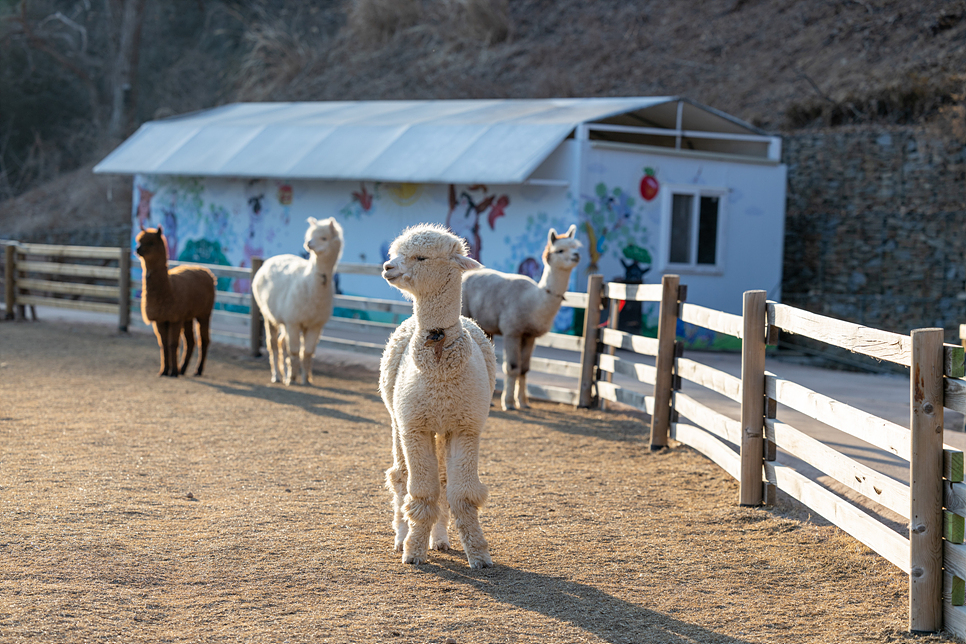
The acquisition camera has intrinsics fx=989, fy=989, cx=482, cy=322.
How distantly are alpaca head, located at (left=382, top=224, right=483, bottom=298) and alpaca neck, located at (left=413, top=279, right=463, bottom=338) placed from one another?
0.03 m

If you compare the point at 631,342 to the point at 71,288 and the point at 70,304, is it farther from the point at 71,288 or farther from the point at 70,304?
the point at 70,304

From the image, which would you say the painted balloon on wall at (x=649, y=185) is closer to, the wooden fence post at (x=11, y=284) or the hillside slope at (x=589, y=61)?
the hillside slope at (x=589, y=61)

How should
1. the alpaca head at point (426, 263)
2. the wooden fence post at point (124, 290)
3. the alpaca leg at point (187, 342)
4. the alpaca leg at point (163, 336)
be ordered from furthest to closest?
the wooden fence post at point (124, 290) → the alpaca leg at point (187, 342) → the alpaca leg at point (163, 336) → the alpaca head at point (426, 263)

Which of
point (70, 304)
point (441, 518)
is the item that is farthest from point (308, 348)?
point (70, 304)

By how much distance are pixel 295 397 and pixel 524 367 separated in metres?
2.42

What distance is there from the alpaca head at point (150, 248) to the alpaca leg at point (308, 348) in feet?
5.72

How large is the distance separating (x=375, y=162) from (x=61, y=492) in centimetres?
1021

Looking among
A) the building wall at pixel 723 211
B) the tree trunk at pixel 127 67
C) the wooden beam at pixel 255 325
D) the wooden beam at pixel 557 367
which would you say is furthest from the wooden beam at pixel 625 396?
the tree trunk at pixel 127 67

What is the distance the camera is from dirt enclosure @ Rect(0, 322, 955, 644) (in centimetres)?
409

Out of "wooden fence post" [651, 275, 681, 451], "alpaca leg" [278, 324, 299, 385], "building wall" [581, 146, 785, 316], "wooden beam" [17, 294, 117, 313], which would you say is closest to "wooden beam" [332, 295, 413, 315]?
"alpaca leg" [278, 324, 299, 385]

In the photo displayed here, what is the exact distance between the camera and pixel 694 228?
15.1 meters

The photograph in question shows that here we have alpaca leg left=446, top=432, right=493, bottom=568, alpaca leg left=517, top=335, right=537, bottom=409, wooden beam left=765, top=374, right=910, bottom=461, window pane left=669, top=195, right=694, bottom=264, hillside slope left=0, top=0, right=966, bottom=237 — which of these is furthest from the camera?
hillside slope left=0, top=0, right=966, bottom=237

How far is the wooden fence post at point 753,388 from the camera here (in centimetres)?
599

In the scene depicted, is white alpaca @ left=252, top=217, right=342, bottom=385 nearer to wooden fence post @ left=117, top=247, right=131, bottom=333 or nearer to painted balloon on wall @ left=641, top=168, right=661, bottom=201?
wooden fence post @ left=117, top=247, right=131, bottom=333
